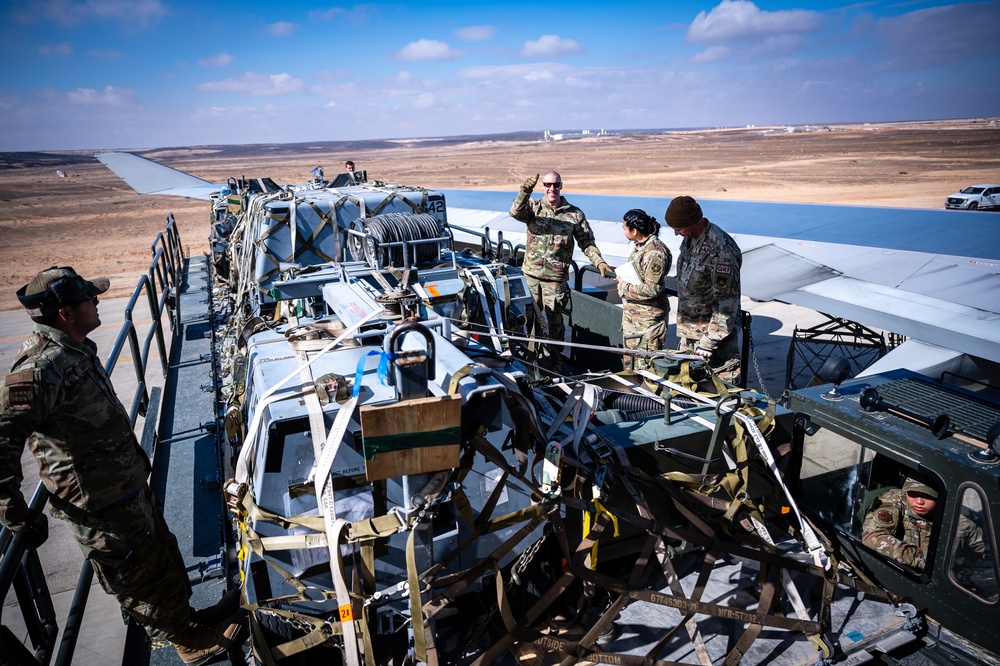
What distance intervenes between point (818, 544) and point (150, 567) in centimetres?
380

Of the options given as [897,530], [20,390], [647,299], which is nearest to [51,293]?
[20,390]

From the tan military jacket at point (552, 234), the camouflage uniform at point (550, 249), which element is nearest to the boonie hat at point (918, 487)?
the camouflage uniform at point (550, 249)

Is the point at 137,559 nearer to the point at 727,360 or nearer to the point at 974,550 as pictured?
the point at 974,550

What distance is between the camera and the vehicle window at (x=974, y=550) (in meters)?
3.02

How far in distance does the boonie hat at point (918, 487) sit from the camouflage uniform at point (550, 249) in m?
4.00

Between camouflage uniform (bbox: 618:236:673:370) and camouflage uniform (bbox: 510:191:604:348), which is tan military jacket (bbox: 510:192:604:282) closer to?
camouflage uniform (bbox: 510:191:604:348)

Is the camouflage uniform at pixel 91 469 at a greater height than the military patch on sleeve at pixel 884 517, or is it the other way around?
the camouflage uniform at pixel 91 469

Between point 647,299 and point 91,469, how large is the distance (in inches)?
188

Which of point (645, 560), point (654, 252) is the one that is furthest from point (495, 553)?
point (654, 252)

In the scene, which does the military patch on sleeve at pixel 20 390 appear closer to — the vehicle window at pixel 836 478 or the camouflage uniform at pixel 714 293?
the vehicle window at pixel 836 478

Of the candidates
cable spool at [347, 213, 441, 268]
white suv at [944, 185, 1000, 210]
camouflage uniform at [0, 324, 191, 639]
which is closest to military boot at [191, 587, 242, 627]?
camouflage uniform at [0, 324, 191, 639]

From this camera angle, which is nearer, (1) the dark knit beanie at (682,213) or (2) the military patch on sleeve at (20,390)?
(2) the military patch on sleeve at (20,390)

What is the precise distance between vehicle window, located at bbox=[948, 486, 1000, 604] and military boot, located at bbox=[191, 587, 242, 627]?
4124 mm

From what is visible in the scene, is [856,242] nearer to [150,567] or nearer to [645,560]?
[645,560]
